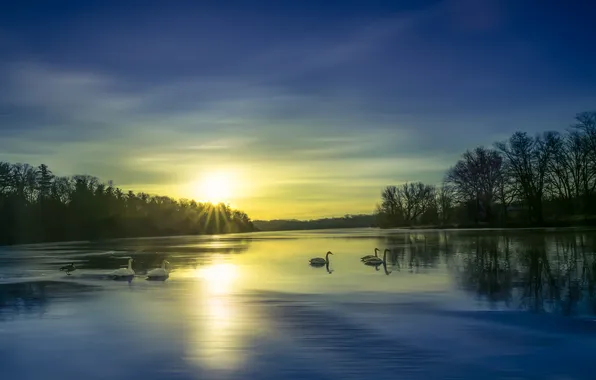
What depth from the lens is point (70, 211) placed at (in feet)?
246

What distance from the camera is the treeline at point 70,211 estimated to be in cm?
6462

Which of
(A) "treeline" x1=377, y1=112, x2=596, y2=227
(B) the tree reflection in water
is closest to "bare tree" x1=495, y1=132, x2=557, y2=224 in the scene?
(A) "treeline" x1=377, y1=112, x2=596, y2=227

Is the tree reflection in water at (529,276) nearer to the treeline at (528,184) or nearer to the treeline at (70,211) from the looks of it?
the treeline at (528,184)

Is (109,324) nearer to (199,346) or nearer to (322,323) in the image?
(199,346)

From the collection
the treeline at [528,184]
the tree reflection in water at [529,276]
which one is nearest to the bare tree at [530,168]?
the treeline at [528,184]

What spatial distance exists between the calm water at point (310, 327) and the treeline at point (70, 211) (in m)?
51.3

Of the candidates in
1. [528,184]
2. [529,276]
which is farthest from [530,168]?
[529,276]

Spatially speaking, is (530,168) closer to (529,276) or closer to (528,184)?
(528,184)

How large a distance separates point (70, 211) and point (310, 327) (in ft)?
239

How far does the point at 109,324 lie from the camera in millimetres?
11172

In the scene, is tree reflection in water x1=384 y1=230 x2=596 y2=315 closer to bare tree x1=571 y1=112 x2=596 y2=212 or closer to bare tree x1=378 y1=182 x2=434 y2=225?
bare tree x1=571 y1=112 x2=596 y2=212

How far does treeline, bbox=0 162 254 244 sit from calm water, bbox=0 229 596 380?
51.3 meters

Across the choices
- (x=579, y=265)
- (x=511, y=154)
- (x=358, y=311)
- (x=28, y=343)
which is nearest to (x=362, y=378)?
(x=358, y=311)

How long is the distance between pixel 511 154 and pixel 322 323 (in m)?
58.2
